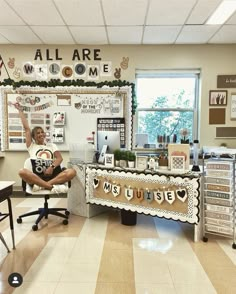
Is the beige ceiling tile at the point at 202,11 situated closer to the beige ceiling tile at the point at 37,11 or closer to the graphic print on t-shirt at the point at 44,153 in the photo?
the beige ceiling tile at the point at 37,11

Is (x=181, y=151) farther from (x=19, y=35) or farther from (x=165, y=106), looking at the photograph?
(x=19, y=35)

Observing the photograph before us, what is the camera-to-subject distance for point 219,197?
9.57ft

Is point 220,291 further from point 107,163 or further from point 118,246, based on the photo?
point 107,163

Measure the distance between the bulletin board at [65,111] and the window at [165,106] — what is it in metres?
0.35

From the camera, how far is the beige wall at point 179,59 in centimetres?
494

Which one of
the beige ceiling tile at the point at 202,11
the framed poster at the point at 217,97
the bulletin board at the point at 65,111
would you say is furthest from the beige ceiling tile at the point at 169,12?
the framed poster at the point at 217,97

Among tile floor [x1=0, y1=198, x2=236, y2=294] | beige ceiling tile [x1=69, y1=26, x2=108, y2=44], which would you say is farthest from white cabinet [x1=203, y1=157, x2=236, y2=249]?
beige ceiling tile [x1=69, y1=26, x2=108, y2=44]

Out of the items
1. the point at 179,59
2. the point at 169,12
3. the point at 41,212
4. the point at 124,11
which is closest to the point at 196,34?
the point at 179,59

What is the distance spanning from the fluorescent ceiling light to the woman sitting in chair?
2.87m

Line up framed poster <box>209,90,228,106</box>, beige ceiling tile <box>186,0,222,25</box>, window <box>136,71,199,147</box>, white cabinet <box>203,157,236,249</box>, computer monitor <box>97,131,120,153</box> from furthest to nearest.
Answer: window <box>136,71,199,147</box>, framed poster <box>209,90,228,106</box>, computer monitor <box>97,131,120,153</box>, beige ceiling tile <box>186,0,222,25</box>, white cabinet <box>203,157,236,249</box>

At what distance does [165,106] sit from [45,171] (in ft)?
8.70

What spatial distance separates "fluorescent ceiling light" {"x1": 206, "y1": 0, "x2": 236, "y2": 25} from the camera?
339 centimetres

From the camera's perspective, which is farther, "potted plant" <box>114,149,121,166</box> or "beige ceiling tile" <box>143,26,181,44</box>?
"beige ceiling tile" <box>143,26,181,44</box>

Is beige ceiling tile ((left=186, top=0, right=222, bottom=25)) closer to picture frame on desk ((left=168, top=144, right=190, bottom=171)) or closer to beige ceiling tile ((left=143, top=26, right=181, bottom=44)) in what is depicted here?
beige ceiling tile ((left=143, top=26, right=181, bottom=44))
